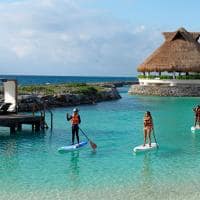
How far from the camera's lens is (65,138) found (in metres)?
25.3

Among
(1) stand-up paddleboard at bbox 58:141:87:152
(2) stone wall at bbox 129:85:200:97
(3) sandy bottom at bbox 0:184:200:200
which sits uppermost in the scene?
(2) stone wall at bbox 129:85:200:97

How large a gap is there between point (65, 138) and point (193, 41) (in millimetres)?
49544

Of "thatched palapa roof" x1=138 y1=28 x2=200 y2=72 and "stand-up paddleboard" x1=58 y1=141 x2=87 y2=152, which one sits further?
"thatched palapa roof" x1=138 y1=28 x2=200 y2=72

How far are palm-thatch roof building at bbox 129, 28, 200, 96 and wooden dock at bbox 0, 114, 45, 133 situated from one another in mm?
38900

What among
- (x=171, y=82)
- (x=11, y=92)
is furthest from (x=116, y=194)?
(x=171, y=82)

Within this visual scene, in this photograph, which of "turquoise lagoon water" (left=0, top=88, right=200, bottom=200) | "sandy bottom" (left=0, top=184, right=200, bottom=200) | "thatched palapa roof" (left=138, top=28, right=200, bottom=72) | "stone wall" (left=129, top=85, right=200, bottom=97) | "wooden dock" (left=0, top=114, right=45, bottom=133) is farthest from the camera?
"thatched palapa roof" (left=138, top=28, right=200, bottom=72)

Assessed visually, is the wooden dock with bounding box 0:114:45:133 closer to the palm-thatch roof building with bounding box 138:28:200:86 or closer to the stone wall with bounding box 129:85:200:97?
the stone wall with bounding box 129:85:200:97

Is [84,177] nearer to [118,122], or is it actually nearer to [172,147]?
[172,147]

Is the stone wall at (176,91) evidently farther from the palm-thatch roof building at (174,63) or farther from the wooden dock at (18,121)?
the wooden dock at (18,121)

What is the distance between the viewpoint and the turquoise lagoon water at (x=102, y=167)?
14.3 m

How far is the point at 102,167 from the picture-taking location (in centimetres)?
1759

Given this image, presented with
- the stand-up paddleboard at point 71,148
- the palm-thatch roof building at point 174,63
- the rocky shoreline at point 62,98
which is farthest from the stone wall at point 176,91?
the stand-up paddleboard at point 71,148

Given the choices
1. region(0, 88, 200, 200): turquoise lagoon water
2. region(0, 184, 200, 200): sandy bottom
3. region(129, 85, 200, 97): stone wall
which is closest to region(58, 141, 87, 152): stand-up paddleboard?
region(0, 88, 200, 200): turquoise lagoon water

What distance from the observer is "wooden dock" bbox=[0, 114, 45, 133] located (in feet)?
87.7
